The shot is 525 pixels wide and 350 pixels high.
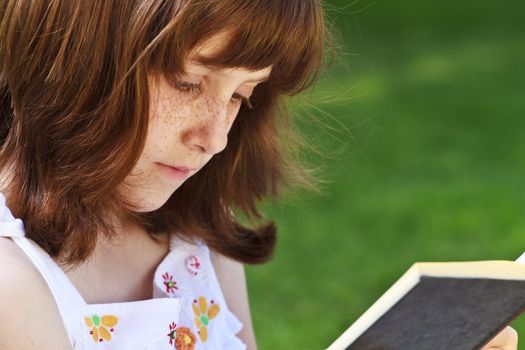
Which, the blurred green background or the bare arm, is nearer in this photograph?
the bare arm

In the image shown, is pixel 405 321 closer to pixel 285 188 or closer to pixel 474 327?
pixel 474 327

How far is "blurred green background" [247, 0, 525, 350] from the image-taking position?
12.0ft

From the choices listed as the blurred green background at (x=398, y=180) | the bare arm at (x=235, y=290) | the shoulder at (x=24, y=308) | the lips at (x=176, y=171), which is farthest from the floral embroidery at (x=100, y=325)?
the blurred green background at (x=398, y=180)

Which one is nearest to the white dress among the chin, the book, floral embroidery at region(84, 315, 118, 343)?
floral embroidery at region(84, 315, 118, 343)

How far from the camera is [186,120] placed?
1576mm

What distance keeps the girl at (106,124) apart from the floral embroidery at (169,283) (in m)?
0.06

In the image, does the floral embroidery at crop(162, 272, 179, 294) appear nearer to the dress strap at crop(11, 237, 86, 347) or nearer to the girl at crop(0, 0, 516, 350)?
the girl at crop(0, 0, 516, 350)

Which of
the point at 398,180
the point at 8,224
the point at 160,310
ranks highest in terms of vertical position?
the point at 8,224

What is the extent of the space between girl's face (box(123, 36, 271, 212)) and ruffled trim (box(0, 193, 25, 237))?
0.59 ft

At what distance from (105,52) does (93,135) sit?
0.12 meters

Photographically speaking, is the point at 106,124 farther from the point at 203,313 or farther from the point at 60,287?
the point at 203,313

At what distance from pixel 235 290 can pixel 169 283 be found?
0.22m

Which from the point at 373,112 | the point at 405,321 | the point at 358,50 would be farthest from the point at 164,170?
the point at 358,50

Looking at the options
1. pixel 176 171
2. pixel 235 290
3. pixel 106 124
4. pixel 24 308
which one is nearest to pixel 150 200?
pixel 176 171
